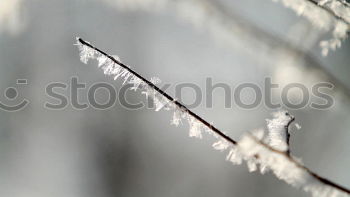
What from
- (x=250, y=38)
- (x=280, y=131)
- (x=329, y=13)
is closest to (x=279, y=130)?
(x=280, y=131)

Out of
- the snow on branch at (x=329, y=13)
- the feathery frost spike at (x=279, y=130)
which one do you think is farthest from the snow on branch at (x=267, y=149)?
the snow on branch at (x=329, y=13)

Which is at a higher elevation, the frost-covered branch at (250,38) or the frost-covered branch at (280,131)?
the frost-covered branch at (280,131)

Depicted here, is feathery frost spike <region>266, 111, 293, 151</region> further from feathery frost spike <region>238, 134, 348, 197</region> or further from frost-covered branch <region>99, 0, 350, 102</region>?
frost-covered branch <region>99, 0, 350, 102</region>

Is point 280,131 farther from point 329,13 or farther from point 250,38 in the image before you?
point 250,38

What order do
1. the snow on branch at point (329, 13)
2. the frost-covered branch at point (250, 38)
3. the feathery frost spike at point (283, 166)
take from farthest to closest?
the frost-covered branch at point (250, 38) < the snow on branch at point (329, 13) < the feathery frost spike at point (283, 166)

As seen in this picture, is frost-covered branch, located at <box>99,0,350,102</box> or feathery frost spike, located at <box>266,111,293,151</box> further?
frost-covered branch, located at <box>99,0,350,102</box>

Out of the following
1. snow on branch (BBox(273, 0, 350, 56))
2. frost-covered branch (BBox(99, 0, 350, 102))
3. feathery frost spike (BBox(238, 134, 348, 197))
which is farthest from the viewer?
frost-covered branch (BBox(99, 0, 350, 102))

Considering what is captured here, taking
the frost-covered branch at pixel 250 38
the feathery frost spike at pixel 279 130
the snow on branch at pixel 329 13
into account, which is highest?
the snow on branch at pixel 329 13

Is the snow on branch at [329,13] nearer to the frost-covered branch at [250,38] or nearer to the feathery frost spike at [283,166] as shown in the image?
the frost-covered branch at [250,38]

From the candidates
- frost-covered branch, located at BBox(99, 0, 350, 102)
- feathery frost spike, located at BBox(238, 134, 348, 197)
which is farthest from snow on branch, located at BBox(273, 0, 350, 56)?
feathery frost spike, located at BBox(238, 134, 348, 197)

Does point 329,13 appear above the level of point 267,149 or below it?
above

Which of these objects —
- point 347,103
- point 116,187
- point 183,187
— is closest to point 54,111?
point 116,187
